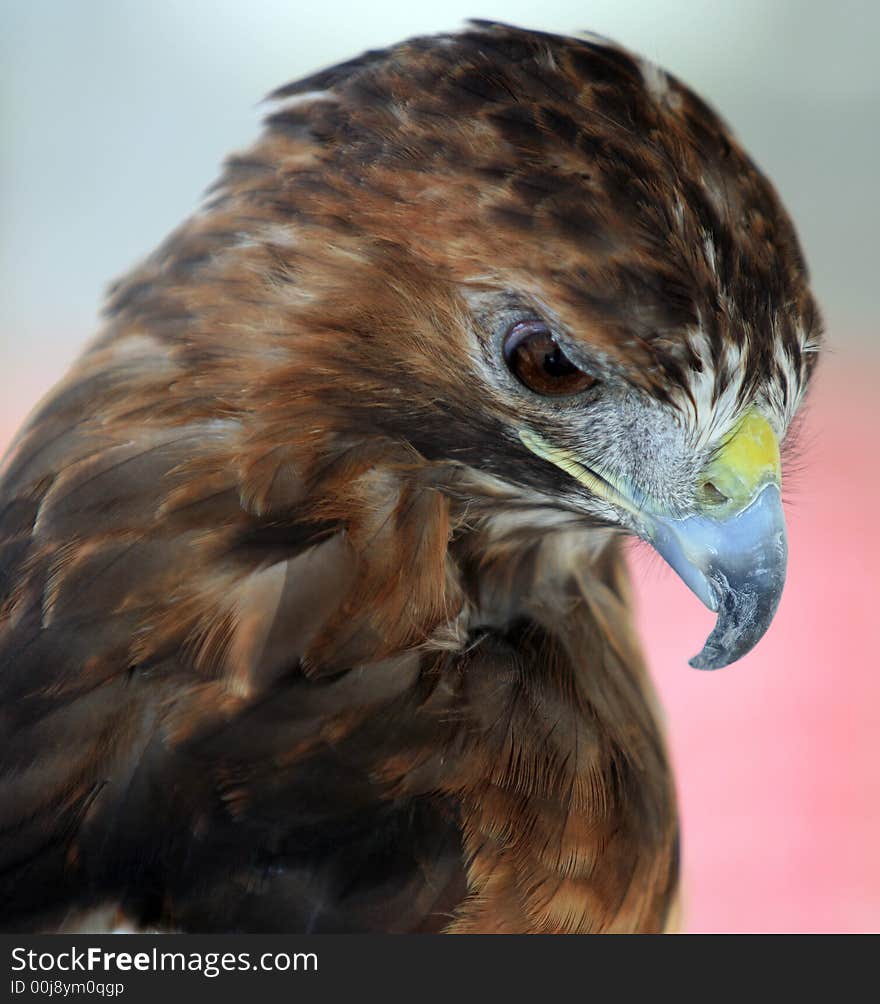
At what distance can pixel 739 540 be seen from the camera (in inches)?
26.0

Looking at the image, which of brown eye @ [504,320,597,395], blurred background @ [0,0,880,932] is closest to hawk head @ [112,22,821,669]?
brown eye @ [504,320,597,395]

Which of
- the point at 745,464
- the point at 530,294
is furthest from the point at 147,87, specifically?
the point at 745,464

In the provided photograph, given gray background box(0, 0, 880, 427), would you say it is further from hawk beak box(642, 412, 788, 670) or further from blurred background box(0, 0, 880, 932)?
hawk beak box(642, 412, 788, 670)

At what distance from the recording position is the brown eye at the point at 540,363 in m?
0.64

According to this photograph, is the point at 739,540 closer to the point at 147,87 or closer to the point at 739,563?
the point at 739,563

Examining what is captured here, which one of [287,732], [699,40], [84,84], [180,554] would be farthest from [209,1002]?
[699,40]

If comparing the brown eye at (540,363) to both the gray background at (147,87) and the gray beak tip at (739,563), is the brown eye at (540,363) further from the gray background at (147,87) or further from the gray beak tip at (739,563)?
the gray background at (147,87)

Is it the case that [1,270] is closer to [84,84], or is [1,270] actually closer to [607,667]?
[84,84]

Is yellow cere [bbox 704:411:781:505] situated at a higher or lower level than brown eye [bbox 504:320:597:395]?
lower

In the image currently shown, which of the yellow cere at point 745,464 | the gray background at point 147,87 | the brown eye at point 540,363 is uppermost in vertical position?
the gray background at point 147,87

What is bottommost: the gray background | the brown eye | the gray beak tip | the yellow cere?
the gray beak tip

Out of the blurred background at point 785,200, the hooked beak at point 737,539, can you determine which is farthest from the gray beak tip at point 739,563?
the blurred background at point 785,200

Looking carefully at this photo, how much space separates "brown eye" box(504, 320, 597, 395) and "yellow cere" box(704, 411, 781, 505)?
0.32 feet

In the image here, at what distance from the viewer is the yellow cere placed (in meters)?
0.67
